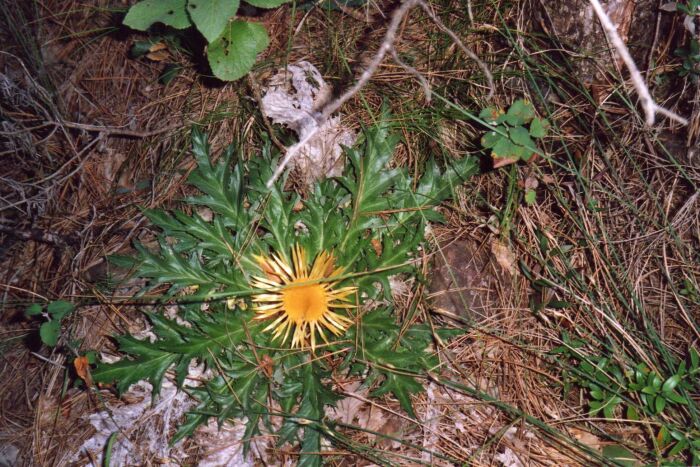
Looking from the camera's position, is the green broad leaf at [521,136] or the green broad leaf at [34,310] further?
the green broad leaf at [34,310]

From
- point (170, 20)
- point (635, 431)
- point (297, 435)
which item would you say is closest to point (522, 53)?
point (170, 20)

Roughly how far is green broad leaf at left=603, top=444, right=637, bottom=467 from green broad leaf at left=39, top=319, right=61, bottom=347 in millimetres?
2284

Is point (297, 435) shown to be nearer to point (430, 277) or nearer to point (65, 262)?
point (430, 277)

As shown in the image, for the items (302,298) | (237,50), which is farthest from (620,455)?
(237,50)

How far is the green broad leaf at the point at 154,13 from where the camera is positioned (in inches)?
80.1

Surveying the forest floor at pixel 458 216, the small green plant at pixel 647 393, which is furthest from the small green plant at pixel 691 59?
the small green plant at pixel 647 393

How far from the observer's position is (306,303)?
7.24ft

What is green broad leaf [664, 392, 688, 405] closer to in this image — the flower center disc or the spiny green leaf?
the flower center disc

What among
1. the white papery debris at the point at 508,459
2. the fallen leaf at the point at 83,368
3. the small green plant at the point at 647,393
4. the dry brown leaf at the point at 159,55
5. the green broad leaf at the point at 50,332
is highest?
the dry brown leaf at the point at 159,55

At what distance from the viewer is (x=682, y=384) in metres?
2.01

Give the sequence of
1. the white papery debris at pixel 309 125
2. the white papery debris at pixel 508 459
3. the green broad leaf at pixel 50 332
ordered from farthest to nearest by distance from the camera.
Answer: the white papery debris at pixel 309 125, the green broad leaf at pixel 50 332, the white papery debris at pixel 508 459

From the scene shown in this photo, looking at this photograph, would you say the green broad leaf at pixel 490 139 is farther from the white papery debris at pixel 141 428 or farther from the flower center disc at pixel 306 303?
the white papery debris at pixel 141 428

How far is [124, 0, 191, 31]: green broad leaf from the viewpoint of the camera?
204 centimetres

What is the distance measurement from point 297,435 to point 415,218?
1.03 m
